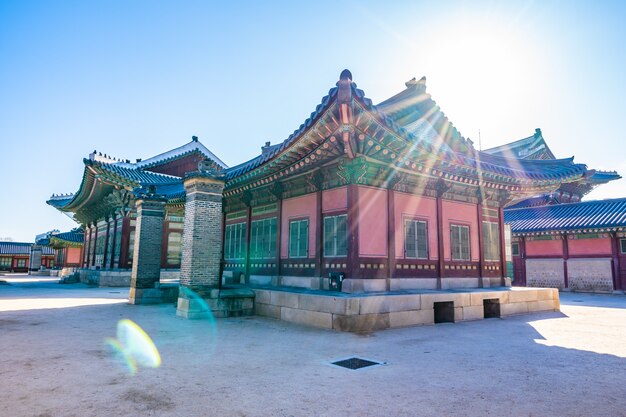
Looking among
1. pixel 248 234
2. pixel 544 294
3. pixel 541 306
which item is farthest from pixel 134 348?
pixel 544 294

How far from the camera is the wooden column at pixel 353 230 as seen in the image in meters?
9.97

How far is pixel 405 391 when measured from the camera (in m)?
4.53

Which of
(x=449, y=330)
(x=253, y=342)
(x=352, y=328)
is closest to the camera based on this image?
(x=253, y=342)

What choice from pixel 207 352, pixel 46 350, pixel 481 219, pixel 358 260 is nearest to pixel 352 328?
pixel 358 260

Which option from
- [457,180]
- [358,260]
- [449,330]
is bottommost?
[449,330]

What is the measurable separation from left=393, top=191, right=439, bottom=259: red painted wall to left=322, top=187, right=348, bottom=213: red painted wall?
1.73 metres

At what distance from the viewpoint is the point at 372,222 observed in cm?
1062

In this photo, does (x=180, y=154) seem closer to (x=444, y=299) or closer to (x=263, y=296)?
(x=263, y=296)

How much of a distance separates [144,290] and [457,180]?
464 inches

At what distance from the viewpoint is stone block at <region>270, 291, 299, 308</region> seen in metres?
9.84

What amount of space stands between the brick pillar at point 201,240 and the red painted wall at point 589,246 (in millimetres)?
23082

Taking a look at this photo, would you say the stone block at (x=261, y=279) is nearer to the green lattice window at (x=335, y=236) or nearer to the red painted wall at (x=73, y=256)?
the green lattice window at (x=335, y=236)

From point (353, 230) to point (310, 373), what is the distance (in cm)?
527

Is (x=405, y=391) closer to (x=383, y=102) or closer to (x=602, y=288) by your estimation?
(x=383, y=102)
